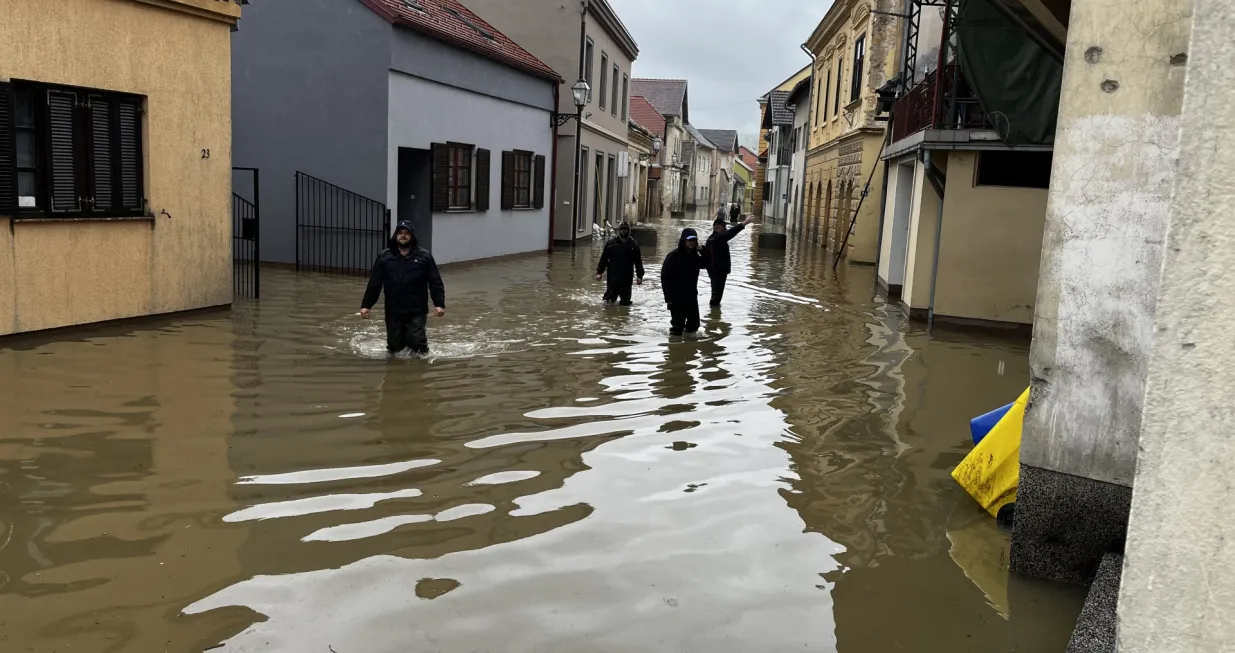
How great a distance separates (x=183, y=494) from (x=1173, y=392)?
5.00 m

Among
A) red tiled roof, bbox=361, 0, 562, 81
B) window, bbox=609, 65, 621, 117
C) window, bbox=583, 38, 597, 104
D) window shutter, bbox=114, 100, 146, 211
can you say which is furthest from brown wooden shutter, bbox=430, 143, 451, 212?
window, bbox=609, 65, 621, 117

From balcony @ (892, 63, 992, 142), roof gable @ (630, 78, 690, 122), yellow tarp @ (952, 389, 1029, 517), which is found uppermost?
roof gable @ (630, 78, 690, 122)

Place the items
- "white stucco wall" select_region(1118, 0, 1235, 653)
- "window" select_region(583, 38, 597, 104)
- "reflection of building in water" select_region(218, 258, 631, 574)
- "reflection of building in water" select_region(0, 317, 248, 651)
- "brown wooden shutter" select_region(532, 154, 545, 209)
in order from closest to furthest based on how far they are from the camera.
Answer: "white stucco wall" select_region(1118, 0, 1235, 653), "reflection of building in water" select_region(0, 317, 248, 651), "reflection of building in water" select_region(218, 258, 631, 574), "brown wooden shutter" select_region(532, 154, 545, 209), "window" select_region(583, 38, 597, 104)

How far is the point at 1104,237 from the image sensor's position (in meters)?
4.61

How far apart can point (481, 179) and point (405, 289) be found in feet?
35.1

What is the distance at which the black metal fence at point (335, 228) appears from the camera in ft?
53.3

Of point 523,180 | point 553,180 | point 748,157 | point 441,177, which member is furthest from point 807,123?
point 748,157

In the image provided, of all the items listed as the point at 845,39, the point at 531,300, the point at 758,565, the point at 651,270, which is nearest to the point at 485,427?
the point at 758,565

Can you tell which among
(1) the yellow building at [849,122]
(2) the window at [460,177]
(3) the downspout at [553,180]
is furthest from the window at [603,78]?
(2) the window at [460,177]

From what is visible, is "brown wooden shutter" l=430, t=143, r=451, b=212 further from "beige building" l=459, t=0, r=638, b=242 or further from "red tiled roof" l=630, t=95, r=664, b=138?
"red tiled roof" l=630, t=95, r=664, b=138

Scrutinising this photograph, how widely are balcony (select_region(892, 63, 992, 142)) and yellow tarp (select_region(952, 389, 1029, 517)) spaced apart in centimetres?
744

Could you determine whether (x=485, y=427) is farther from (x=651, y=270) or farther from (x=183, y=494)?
(x=651, y=270)

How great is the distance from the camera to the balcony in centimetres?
1243

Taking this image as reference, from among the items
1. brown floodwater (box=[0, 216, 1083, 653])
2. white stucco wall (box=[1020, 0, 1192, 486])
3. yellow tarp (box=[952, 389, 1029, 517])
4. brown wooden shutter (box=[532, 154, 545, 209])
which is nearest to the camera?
brown floodwater (box=[0, 216, 1083, 653])
